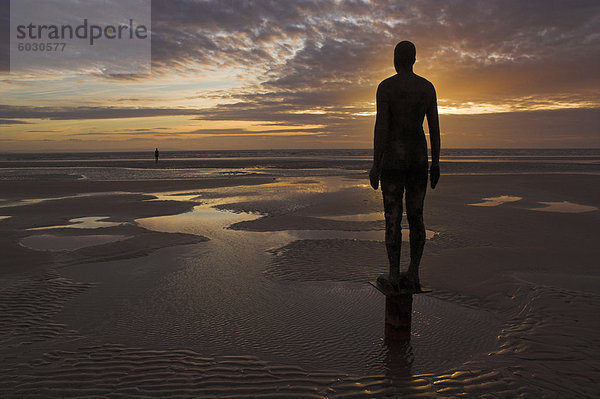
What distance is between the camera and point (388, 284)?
4.46 meters

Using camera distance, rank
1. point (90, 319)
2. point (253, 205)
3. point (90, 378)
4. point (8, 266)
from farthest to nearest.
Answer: point (253, 205) → point (8, 266) → point (90, 319) → point (90, 378)

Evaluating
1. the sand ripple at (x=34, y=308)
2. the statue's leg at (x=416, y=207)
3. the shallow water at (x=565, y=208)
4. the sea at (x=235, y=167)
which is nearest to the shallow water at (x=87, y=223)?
the sand ripple at (x=34, y=308)

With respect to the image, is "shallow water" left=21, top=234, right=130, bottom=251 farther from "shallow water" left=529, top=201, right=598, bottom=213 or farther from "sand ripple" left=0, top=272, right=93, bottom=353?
"shallow water" left=529, top=201, right=598, bottom=213

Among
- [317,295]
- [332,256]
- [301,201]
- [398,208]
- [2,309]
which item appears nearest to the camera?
[398,208]

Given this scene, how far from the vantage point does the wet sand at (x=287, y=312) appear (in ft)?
12.4

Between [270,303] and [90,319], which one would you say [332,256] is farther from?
[90,319]

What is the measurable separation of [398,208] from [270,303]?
2.53 m

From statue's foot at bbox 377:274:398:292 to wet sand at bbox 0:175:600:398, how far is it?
64cm

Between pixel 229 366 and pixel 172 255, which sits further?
→ pixel 172 255

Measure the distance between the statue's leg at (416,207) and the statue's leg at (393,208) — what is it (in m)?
0.11

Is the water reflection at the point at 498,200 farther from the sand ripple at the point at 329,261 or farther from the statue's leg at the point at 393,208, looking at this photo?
the statue's leg at the point at 393,208

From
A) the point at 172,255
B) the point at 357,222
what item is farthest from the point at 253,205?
the point at 172,255

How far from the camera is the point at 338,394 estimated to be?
3.56m

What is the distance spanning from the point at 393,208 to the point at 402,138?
781 mm
